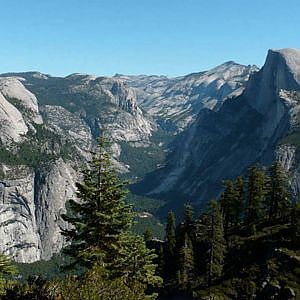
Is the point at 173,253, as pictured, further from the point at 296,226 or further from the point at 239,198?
the point at 296,226

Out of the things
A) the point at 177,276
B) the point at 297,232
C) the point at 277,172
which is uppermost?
the point at 277,172

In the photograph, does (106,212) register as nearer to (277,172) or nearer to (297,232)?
(297,232)

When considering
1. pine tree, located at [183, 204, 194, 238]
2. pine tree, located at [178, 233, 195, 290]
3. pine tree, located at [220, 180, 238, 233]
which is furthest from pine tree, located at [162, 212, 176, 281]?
pine tree, located at [220, 180, 238, 233]

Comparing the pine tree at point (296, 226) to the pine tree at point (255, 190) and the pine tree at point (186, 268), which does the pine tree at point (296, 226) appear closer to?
the pine tree at point (255, 190)

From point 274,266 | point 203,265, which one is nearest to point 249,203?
point 203,265

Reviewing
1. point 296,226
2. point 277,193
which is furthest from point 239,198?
point 296,226

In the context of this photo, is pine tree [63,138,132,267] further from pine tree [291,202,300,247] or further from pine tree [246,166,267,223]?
pine tree [246,166,267,223]
